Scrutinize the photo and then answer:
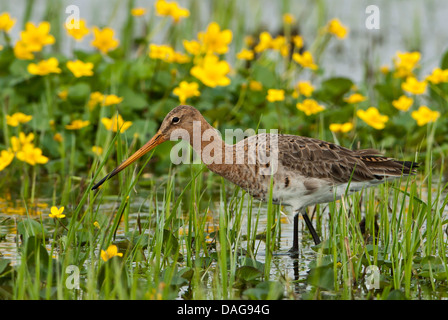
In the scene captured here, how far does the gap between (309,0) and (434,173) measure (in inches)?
257

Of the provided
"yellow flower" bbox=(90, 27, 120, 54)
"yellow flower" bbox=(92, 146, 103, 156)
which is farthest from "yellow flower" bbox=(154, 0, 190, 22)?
"yellow flower" bbox=(92, 146, 103, 156)

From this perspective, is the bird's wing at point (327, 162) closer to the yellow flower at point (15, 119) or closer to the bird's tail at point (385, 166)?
the bird's tail at point (385, 166)

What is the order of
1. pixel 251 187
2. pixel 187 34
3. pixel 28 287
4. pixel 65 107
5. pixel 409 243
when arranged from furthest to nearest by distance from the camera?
1. pixel 187 34
2. pixel 65 107
3. pixel 251 187
4. pixel 409 243
5. pixel 28 287

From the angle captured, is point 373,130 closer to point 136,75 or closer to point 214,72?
point 214,72

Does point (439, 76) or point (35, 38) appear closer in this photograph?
point (35, 38)

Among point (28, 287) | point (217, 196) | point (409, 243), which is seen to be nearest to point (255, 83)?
point (217, 196)

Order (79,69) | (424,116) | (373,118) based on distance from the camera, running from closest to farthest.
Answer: (373,118) < (424,116) < (79,69)

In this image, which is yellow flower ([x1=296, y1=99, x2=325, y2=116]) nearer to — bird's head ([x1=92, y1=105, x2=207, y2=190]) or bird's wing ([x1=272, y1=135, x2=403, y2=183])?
bird's wing ([x1=272, y1=135, x2=403, y2=183])

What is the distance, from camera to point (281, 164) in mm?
5609

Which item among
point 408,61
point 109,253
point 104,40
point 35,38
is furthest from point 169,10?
point 109,253

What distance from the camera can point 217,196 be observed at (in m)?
7.34

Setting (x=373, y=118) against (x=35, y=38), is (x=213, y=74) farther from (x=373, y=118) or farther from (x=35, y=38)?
(x=35, y=38)

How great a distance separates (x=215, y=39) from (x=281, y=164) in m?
3.26

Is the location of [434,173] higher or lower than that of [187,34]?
lower
